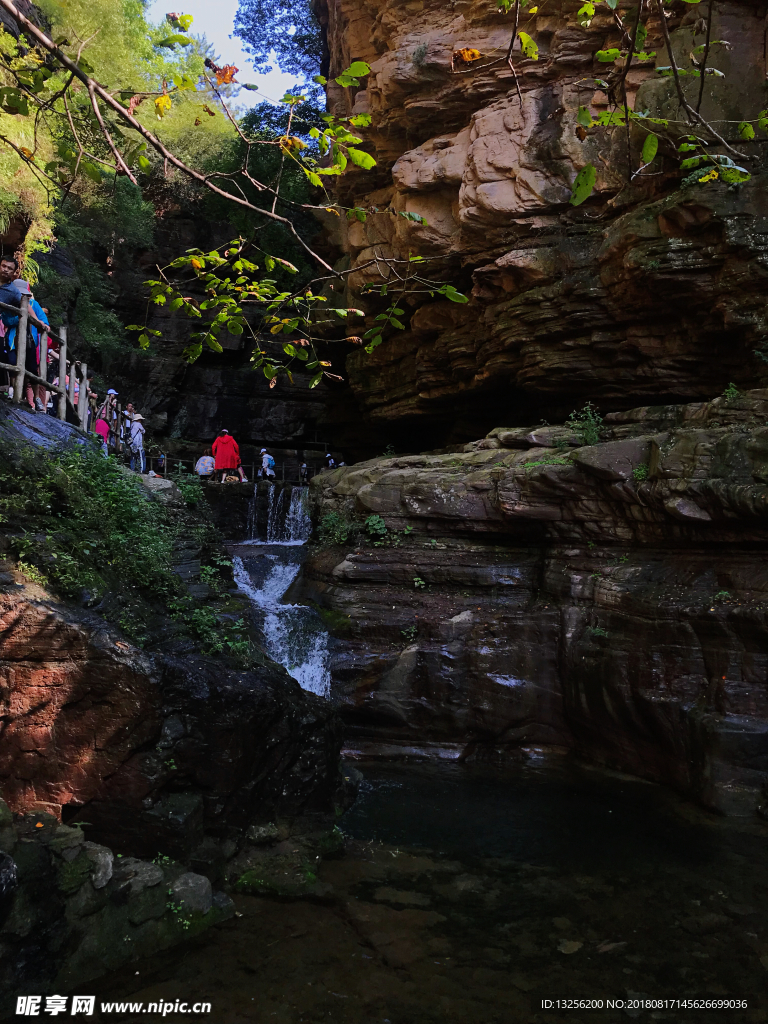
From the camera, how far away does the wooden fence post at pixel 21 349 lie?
8.96 metres

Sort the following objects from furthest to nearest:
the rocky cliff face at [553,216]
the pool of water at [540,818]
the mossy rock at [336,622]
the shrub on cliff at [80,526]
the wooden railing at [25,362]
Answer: the rocky cliff face at [553,216], the mossy rock at [336,622], the wooden railing at [25,362], the pool of water at [540,818], the shrub on cliff at [80,526]

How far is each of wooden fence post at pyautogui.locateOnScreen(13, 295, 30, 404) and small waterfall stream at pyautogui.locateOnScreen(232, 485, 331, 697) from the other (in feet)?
15.1

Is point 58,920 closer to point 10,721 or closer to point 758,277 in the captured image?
point 10,721

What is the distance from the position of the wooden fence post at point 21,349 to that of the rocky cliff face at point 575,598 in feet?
17.4

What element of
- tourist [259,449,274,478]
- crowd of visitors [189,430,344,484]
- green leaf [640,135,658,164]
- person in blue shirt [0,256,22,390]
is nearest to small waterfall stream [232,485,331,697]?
crowd of visitors [189,430,344,484]

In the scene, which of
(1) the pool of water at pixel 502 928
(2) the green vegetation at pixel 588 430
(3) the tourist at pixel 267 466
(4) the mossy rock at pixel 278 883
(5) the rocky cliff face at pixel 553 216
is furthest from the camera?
(3) the tourist at pixel 267 466

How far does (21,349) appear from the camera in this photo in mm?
9031

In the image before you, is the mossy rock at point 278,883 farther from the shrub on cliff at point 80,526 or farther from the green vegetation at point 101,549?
the shrub on cliff at point 80,526

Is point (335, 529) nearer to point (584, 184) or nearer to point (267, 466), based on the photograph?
point (267, 466)

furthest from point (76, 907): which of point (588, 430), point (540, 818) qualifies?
point (588, 430)

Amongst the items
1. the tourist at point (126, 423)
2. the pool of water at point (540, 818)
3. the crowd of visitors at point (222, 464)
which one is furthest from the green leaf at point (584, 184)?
the tourist at point (126, 423)

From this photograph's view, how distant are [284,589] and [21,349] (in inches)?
235

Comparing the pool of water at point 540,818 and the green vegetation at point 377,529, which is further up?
the green vegetation at point 377,529

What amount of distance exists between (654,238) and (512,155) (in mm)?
3503
